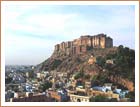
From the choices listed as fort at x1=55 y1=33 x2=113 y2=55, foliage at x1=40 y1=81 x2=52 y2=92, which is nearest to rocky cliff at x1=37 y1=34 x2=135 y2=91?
fort at x1=55 y1=33 x2=113 y2=55

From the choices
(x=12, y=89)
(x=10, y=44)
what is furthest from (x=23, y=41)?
(x=12, y=89)

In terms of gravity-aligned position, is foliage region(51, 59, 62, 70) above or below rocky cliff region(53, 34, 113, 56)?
below

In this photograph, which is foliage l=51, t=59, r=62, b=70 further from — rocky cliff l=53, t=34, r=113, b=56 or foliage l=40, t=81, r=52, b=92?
foliage l=40, t=81, r=52, b=92

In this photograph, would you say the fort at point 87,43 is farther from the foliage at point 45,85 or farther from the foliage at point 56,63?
the foliage at point 45,85

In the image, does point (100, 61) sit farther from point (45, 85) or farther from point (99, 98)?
point (45, 85)

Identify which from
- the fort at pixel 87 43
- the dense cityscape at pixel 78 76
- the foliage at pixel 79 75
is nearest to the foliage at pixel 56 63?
the dense cityscape at pixel 78 76

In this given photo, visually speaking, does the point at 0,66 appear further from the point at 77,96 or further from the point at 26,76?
the point at 77,96

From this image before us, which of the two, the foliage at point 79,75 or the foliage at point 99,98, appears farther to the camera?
the foliage at point 79,75

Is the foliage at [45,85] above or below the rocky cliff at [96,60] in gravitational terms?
below
